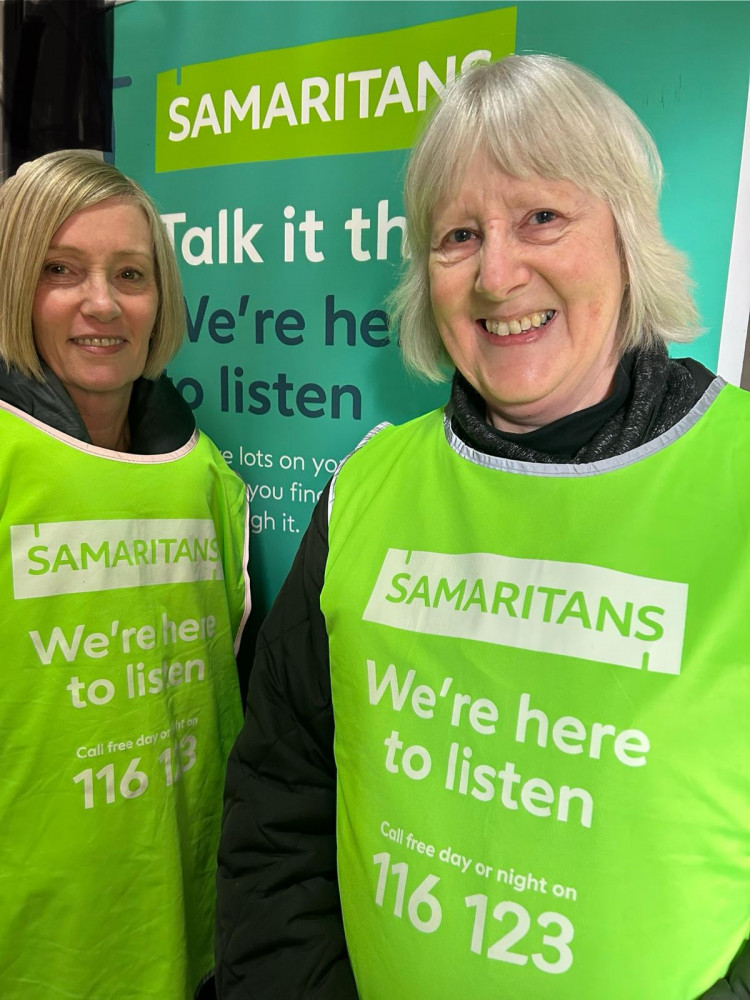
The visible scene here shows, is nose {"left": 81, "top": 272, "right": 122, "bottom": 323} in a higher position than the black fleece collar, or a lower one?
higher

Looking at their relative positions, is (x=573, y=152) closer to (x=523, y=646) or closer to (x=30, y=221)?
(x=523, y=646)

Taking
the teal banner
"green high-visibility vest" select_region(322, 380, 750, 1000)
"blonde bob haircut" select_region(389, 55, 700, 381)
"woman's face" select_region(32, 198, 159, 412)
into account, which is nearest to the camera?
"green high-visibility vest" select_region(322, 380, 750, 1000)

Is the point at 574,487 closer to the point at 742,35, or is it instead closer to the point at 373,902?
the point at 373,902

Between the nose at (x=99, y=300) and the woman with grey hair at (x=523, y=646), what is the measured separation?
0.53m

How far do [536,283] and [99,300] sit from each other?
734 millimetres

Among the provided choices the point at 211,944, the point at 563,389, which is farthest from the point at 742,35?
the point at 211,944

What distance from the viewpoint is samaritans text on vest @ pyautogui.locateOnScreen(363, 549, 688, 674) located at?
69 cm

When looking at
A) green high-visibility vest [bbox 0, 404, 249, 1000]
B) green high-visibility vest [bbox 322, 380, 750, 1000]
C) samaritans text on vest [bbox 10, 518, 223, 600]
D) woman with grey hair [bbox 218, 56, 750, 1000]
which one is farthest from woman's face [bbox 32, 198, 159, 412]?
green high-visibility vest [bbox 322, 380, 750, 1000]

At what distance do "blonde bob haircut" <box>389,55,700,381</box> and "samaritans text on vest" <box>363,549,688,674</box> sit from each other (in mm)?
290

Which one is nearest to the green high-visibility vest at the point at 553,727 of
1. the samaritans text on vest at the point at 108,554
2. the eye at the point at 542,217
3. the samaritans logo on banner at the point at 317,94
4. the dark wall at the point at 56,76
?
the eye at the point at 542,217

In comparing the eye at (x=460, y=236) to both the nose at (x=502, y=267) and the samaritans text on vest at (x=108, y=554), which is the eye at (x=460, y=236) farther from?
the samaritans text on vest at (x=108, y=554)

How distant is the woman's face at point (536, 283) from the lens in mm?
793

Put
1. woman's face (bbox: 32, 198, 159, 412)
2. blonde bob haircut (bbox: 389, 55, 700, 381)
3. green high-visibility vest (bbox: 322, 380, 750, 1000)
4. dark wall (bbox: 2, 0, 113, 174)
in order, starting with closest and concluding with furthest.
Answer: green high-visibility vest (bbox: 322, 380, 750, 1000)
blonde bob haircut (bbox: 389, 55, 700, 381)
woman's face (bbox: 32, 198, 159, 412)
dark wall (bbox: 2, 0, 113, 174)

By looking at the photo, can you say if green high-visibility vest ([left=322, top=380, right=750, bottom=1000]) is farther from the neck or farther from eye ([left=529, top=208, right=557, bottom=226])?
the neck
